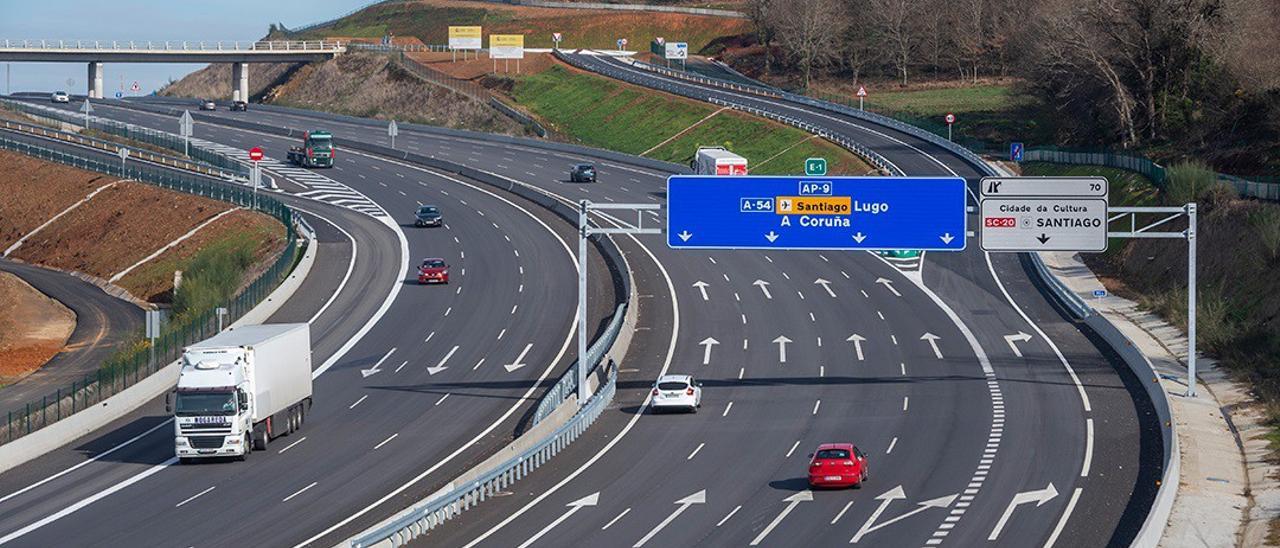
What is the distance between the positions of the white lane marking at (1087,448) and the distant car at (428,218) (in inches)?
2047

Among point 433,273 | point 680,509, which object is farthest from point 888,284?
point 680,509

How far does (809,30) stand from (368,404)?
10749cm

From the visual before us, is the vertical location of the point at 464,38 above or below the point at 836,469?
above

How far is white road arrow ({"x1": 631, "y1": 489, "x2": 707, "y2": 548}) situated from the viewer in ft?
127

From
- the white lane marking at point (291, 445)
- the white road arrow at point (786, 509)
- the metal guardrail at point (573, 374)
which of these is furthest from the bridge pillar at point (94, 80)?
the white road arrow at point (786, 509)

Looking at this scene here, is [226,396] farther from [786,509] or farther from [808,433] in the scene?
[808,433]

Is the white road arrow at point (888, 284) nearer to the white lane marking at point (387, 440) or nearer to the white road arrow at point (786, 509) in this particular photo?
the white lane marking at point (387, 440)

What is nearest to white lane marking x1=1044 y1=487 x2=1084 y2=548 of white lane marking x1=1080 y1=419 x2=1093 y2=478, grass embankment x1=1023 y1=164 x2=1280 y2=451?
white lane marking x1=1080 y1=419 x2=1093 y2=478

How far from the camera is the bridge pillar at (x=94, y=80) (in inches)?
6806

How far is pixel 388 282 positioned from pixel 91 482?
35.8 m

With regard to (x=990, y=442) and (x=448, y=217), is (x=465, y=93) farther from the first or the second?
(x=990, y=442)

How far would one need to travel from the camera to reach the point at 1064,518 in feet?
132

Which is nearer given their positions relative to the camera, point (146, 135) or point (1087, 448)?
point (1087, 448)

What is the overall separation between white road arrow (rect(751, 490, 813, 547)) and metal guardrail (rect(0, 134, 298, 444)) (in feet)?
79.6
